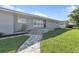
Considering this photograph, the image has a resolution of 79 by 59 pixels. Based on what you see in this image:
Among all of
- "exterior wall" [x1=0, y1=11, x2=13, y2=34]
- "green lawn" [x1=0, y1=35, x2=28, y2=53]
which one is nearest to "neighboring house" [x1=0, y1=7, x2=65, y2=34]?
"exterior wall" [x1=0, y1=11, x2=13, y2=34]

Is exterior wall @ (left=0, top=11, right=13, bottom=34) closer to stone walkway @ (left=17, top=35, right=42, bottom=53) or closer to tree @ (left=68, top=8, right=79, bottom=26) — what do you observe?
stone walkway @ (left=17, top=35, right=42, bottom=53)

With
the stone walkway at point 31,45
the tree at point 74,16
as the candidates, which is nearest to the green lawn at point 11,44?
the stone walkway at point 31,45

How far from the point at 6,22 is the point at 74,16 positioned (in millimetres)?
1308

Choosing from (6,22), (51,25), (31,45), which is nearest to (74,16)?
(51,25)

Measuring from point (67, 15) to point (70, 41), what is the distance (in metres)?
0.50

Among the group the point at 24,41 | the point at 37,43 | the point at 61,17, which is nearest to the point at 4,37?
the point at 24,41

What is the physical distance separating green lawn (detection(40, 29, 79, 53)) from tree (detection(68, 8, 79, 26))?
17cm

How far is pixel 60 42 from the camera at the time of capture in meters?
3.54

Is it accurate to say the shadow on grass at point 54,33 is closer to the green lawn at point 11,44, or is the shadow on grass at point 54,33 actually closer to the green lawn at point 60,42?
the green lawn at point 60,42

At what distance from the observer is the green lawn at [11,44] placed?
3.52 metres

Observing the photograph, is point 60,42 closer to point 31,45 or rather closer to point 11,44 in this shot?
point 31,45

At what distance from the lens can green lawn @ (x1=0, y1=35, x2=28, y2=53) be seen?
3521 millimetres
